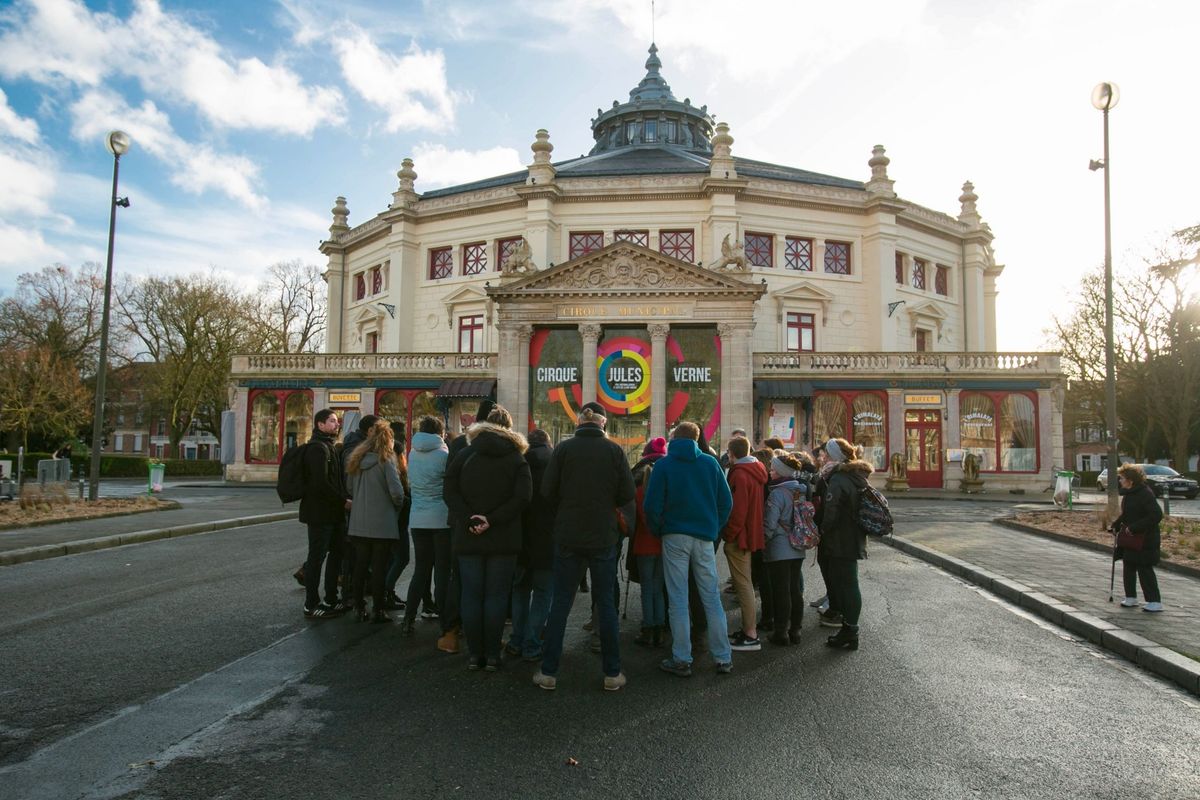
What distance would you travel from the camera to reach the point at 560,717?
4.88 metres

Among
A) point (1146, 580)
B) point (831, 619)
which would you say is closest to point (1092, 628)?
point (1146, 580)

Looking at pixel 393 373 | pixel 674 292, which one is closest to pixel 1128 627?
pixel 674 292

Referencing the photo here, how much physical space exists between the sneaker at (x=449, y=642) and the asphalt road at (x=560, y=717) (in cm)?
26

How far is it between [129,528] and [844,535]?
45.7 feet

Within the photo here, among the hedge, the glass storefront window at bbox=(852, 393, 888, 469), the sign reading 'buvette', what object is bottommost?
the hedge

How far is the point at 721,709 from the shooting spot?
5.11 m

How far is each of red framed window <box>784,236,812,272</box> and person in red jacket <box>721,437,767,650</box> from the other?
3503cm

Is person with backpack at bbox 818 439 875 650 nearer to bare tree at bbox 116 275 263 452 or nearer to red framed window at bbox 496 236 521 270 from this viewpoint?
red framed window at bbox 496 236 521 270

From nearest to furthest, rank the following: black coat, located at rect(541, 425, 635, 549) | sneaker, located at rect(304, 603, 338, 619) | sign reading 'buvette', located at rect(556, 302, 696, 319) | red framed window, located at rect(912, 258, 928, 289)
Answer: black coat, located at rect(541, 425, 635, 549)
sneaker, located at rect(304, 603, 338, 619)
sign reading 'buvette', located at rect(556, 302, 696, 319)
red framed window, located at rect(912, 258, 928, 289)

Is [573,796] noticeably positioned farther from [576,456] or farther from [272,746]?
[576,456]

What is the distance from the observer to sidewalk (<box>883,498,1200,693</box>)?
21.7 feet

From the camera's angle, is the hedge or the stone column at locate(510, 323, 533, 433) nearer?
the stone column at locate(510, 323, 533, 433)

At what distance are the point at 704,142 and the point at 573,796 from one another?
59.7 m

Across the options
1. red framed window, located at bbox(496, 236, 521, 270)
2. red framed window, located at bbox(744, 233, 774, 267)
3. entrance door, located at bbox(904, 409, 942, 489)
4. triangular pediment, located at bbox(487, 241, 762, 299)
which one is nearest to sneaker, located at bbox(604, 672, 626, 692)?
triangular pediment, located at bbox(487, 241, 762, 299)
